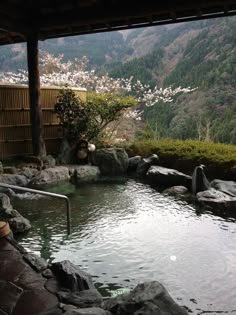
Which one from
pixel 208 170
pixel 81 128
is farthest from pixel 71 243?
→ pixel 81 128

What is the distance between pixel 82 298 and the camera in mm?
2766

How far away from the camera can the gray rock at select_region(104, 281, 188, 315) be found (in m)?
2.44

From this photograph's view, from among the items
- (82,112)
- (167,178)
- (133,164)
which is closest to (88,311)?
(167,178)

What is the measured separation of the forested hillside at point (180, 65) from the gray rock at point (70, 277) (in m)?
8.48

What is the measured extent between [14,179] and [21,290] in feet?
15.1

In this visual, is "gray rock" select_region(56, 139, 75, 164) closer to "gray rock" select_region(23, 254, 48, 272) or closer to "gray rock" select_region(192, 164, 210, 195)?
"gray rock" select_region(192, 164, 210, 195)

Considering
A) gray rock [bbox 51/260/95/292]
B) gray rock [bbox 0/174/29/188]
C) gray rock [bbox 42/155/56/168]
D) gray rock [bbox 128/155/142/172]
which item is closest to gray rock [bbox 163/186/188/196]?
gray rock [bbox 128/155/142/172]

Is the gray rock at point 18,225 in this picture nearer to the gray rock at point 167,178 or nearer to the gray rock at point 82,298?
the gray rock at point 82,298

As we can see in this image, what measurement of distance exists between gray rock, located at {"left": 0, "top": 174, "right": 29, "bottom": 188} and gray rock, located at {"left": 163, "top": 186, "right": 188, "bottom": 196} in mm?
2823

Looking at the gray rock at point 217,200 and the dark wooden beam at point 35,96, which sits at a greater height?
the dark wooden beam at point 35,96

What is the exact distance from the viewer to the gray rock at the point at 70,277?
2.93 metres

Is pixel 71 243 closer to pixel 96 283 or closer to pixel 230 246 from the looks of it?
pixel 96 283

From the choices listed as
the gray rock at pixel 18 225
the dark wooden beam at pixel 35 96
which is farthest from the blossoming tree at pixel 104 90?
the gray rock at pixel 18 225

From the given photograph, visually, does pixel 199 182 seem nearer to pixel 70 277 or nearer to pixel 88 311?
pixel 70 277
